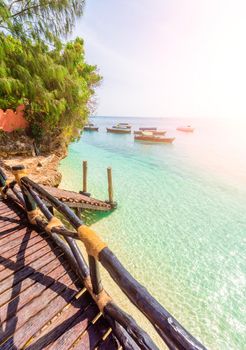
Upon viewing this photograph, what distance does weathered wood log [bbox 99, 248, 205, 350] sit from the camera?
1.06 m

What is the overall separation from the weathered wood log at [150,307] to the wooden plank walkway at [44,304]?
0.86m

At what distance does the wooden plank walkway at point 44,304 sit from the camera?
68.6 inches

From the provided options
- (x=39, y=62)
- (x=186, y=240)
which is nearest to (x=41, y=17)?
(x=39, y=62)

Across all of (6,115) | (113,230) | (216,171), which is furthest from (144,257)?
(216,171)

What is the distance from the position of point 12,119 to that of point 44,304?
43.6 feet

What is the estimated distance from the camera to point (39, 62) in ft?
27.2

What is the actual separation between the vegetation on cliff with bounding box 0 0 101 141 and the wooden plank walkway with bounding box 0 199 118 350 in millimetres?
8229

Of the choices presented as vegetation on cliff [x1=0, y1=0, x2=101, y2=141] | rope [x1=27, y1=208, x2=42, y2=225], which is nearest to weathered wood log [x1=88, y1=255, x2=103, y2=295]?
rope [x1=27, y1=208, x2=42, y2=225]

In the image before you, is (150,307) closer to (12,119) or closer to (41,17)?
(41,17)

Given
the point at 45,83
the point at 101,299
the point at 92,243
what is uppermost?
the point at 45,83

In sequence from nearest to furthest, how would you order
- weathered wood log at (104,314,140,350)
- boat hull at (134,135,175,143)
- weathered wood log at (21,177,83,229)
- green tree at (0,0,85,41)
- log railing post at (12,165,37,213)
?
weathered wood log at (104,314,140,350), weathered wood log at (21,177,83,229), log railing post at (12,165,37,213), green tree at (0,0,85,41), boat hull at (134,135,175,143)

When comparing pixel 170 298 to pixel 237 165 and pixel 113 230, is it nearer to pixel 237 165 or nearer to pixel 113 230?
pixel 113 230

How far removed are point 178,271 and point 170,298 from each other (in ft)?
3.81

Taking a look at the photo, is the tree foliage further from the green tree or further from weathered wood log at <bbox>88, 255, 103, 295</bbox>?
weathered wood log at <bbox>88, 255, 103, 295</bbox>
